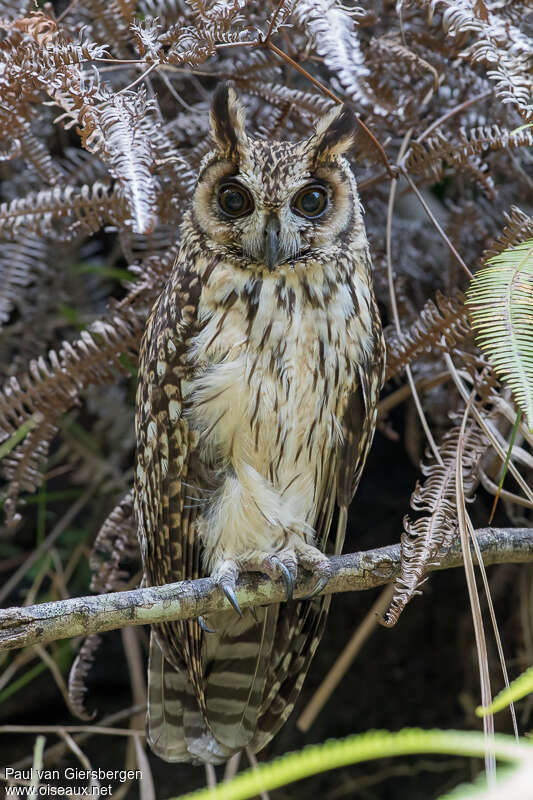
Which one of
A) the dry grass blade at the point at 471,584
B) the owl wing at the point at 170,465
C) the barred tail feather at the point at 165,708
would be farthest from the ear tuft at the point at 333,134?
the barred tail feather at the point at 165,708

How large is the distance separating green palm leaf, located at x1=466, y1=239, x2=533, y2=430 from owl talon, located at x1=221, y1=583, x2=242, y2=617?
598 millimetres

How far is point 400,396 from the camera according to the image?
2.01 m

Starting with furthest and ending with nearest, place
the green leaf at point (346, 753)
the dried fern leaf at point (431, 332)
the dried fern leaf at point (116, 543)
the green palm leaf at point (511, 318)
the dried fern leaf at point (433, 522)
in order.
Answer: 1. the dried fern leaf at point (116, 543)
2. the dried fern leaf at point (431, 332)
3. the dried fern leaf at point (433, 522)
4. the green palm leaf at point (511, 318)
5. the green leaf at point (346, 753)

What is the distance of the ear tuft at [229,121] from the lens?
147 cm

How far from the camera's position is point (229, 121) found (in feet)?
4.83

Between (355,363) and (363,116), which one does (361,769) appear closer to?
(355,363)

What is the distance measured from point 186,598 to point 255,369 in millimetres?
445

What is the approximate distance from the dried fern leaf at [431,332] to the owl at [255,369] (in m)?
0.08

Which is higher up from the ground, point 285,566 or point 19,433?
point 19,433

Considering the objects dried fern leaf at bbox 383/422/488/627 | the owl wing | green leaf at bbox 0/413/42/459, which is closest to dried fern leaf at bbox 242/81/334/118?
the owl wing

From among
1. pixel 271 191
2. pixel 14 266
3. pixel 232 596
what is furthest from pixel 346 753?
pixel 14 266

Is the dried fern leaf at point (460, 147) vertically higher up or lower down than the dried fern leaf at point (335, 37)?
lower down

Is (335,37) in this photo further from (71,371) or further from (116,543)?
(116,543)

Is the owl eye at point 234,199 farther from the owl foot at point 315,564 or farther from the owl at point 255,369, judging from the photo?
the owl foot at point 315,564
